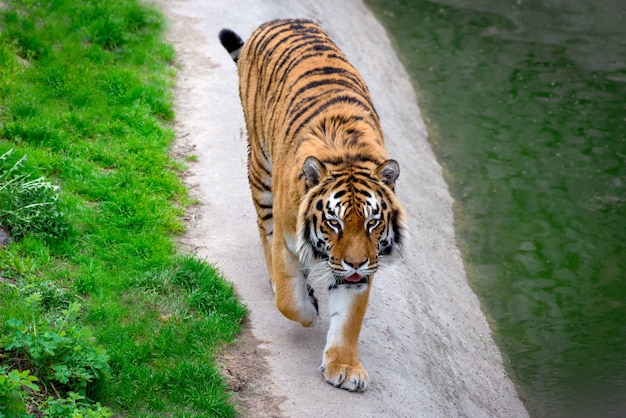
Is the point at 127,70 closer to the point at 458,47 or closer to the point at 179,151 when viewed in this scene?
the point at 179,151

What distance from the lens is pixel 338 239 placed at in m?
3.95

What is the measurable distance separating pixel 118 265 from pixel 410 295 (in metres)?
2.02

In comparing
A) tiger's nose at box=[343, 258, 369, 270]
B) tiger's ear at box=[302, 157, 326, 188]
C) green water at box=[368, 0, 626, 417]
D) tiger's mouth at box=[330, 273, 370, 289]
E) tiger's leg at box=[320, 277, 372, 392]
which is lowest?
green water at box=[368, 0, 626, 417]

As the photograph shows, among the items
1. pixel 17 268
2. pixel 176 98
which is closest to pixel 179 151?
pixel 176 98

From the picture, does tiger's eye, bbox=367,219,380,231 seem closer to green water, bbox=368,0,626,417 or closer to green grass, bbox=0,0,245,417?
green grass, bbox=0,0,245,417

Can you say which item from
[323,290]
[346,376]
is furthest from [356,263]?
[323,290]

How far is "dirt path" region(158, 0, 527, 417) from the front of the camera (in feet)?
14.7

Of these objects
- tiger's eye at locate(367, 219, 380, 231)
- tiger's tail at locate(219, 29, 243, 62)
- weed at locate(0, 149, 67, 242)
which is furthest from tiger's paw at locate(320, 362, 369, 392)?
tiger's tail at locate(219, 29, 243, 62)

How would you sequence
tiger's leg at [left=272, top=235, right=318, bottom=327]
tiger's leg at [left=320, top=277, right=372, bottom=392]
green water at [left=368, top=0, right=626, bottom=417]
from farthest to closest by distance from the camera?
green water at [left=368, top=0, right=626, bottom=417] < tiger's leg at [left=272, top=235, right=318, bottom=327] < tiger's leg at [left=320, top=277, right=372, bottom=392]

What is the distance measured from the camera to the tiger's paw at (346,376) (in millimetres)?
4348

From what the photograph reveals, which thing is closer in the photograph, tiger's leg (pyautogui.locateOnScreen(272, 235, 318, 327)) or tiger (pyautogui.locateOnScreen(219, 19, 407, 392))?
tiger (pyautogui.locateOnScreen(219, 19, 407, 392))

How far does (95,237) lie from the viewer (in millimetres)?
5312

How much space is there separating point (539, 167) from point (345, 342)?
4.71m

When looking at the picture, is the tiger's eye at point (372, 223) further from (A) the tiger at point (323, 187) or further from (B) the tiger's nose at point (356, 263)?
(B) the tiger's nose at point (356, 263)
